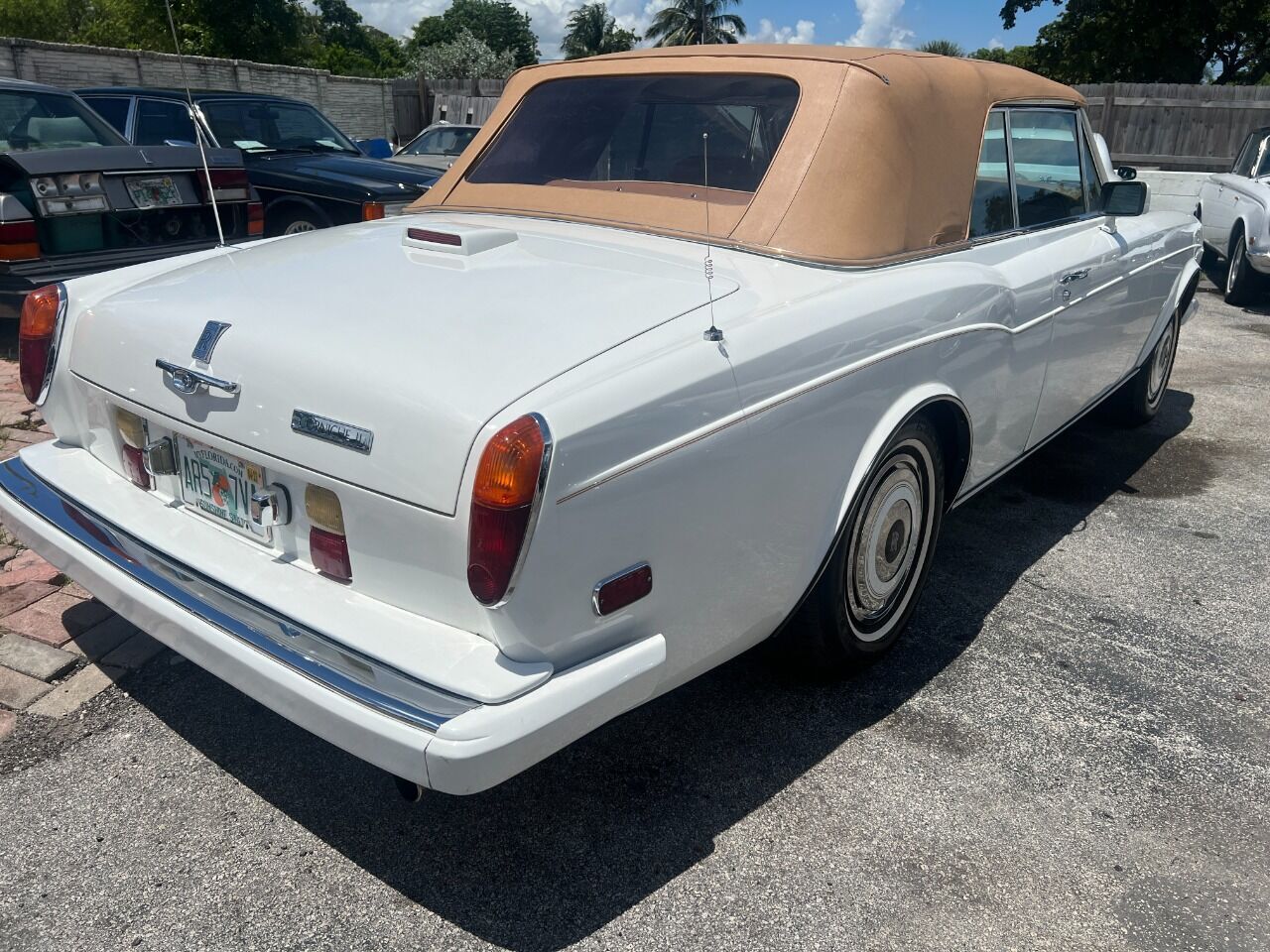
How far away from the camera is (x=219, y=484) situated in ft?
7.84

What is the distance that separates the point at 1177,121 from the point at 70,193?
1633 centimetres

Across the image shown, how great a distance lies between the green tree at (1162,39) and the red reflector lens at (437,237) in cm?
3128

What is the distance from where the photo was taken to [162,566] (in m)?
2.39

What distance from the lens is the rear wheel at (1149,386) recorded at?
5199mm

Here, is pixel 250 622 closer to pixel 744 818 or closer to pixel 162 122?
pixel 744 818

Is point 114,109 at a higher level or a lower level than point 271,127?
higher

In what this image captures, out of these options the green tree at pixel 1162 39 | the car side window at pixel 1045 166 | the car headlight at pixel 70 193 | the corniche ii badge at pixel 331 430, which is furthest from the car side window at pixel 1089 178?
the green tree at pixel 1162 39

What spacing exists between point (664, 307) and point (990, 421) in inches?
56.3

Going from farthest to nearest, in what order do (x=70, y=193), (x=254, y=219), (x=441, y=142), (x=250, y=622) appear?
(x=441, y=142), (x=254, y=219), (x=70, y=193), (x=250, y=622)

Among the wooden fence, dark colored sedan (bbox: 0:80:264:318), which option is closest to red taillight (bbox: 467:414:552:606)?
dark colored sedan (bbox: 0:80:264:318)

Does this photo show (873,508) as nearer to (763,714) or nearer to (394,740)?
(763,714)

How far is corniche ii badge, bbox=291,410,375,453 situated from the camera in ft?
6.64

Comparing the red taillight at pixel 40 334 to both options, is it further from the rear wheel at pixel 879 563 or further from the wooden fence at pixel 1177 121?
the wooden fence at pixel 1177 121

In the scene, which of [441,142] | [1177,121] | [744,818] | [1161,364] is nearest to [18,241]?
[744,818]
